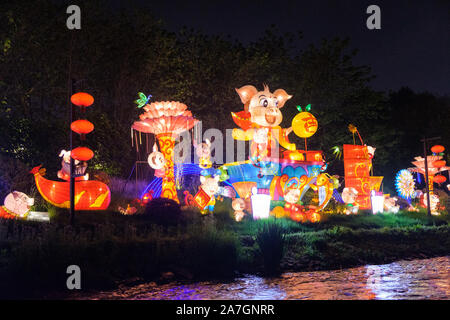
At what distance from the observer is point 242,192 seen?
680 inches

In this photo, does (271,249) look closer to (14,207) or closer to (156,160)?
(156,160)

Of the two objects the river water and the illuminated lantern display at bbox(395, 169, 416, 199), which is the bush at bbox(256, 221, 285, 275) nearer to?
the river water

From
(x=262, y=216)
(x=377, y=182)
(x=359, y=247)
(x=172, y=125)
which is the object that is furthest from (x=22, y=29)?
(x=377, y=182)

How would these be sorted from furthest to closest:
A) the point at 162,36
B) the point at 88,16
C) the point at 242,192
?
the point at 162,36
the point at 88,16
the point at 242,192

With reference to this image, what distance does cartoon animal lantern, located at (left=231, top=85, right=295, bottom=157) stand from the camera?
57.1ft

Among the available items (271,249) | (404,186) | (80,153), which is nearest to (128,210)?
(80,153)

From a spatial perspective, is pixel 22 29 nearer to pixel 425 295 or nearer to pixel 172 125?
pixel 172 125

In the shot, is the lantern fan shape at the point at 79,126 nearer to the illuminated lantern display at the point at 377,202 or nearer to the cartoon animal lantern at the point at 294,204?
the cartoon animal lantern at the point at 294,204

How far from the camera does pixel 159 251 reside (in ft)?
33.2

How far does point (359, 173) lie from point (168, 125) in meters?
9.44

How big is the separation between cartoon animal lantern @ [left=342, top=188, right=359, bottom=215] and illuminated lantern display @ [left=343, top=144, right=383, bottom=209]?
0.87 m

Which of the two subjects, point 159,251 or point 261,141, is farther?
point 261,141

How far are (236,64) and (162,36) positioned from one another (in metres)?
4.36

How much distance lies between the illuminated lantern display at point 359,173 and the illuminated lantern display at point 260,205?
616cm
